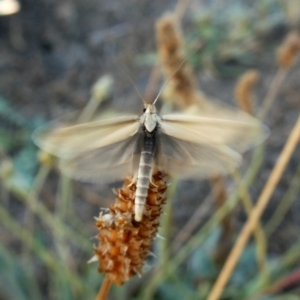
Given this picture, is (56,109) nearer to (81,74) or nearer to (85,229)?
(81,74)

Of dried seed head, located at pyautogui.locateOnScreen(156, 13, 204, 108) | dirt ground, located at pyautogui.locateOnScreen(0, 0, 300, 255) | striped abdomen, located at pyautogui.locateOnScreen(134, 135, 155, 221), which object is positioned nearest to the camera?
striped abdomen, located at pyautogui.locateOnScreen(134, 135, 155, 221)

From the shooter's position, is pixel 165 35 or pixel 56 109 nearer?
pixel 165 35

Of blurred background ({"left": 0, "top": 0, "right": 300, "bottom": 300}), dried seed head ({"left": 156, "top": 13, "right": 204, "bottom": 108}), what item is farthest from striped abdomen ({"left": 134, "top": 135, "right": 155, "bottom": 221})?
blurred background ({"left": 0, "top": 0, "right": 300, "bottom": 300})

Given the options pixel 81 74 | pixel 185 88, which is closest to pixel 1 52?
pixel 81 74

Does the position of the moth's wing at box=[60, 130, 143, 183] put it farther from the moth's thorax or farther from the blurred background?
the blurred background

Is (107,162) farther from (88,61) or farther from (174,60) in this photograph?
(88,61)

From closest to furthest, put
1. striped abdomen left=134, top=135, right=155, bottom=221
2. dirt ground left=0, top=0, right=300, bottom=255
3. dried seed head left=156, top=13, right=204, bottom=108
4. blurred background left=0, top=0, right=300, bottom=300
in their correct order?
striped abdomen left=134, top=135, right=155, bottom=221 → dried seed head left=156, top=13, right=204, bottom=108 → blurred background left=0, top=0, right=300, bottom=300 → dirt ground left=0, top=0, right=300, bottom=255
